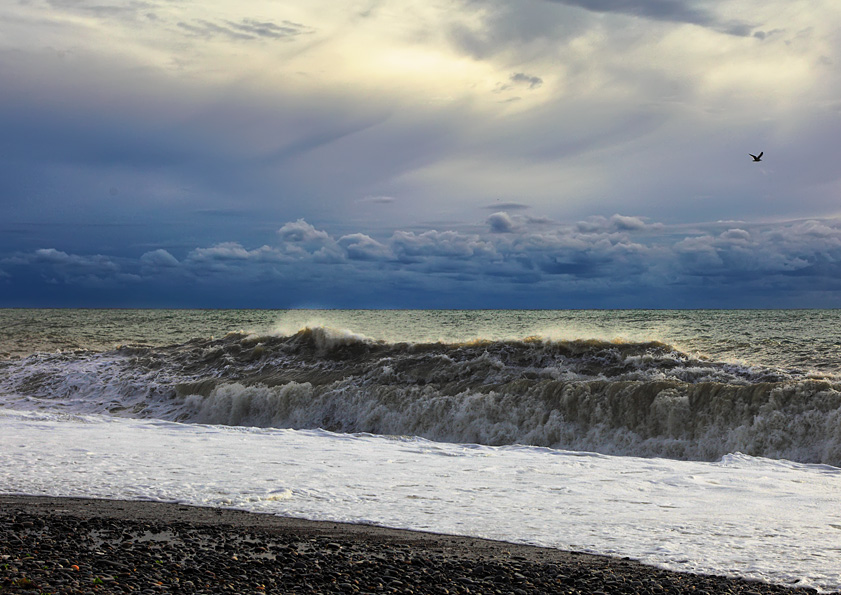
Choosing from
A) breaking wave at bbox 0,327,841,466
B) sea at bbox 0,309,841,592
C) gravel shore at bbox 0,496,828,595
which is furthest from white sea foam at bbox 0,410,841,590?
breaking wave at bbox 0,327,841,466

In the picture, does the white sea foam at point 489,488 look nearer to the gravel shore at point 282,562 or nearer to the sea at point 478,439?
the sea at point 478,439

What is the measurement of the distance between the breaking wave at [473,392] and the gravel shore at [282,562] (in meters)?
9.65

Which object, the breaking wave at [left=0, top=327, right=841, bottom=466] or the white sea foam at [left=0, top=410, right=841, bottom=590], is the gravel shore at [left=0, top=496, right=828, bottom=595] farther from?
the breaking wave at [left=0, top=327, right=841, bottom=466]

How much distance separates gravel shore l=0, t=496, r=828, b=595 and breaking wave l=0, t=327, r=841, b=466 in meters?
9.65

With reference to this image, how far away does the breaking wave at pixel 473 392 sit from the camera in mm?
15961

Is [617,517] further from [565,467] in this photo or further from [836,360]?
[836,360]

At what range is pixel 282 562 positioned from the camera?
6680mm

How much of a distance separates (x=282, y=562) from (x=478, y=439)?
11.6m

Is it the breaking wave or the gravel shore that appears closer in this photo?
the gravel shore

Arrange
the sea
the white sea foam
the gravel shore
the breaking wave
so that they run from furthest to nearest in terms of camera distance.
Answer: the breaking wave, the sea, the white sea foam, the gravel shore

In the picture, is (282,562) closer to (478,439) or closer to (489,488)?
(489,488)

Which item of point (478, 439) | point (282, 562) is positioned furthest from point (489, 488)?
point (478, 439)

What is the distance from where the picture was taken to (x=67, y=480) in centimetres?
1035

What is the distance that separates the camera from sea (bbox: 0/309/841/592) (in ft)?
28.0
